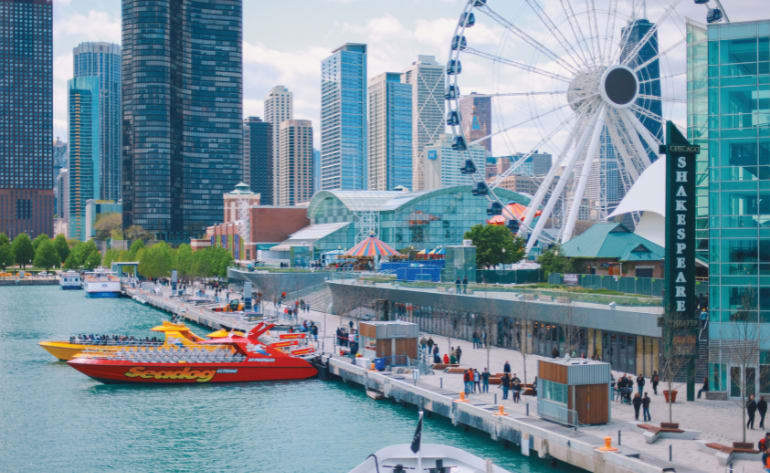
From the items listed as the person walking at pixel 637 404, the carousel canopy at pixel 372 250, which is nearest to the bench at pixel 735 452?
the person walking at pixel 637 404

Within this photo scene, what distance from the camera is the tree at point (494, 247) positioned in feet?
268

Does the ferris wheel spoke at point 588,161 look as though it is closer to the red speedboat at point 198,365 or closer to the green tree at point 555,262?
the green tree at point 555,262

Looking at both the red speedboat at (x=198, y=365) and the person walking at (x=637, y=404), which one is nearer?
the person walking at (x=637, y=404)

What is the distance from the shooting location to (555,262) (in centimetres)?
6912

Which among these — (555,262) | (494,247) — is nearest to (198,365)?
(555,262)

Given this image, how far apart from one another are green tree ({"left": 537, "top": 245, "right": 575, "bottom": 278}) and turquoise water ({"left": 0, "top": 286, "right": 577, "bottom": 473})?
87.2 feet

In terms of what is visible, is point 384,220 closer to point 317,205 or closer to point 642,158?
point 317,205

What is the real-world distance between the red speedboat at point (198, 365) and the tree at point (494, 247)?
34545mm

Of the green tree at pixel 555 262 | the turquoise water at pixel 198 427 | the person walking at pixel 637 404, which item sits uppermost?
the green tree at pixel 555 262

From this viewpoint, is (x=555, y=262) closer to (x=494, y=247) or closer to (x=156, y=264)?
(x=494, y=247)

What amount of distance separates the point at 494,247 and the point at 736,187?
4572 centimetres

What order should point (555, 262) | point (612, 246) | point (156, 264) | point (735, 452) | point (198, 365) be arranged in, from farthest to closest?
point (156, 264), point (612, 246), point (555, 262), point (198, 365), point (735, 452)

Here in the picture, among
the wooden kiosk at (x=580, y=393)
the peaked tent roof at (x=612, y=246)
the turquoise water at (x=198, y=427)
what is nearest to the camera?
the wooden kiosk at (x=580, y=393)

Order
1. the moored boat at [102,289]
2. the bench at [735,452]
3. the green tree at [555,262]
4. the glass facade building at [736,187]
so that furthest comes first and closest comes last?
the moored boat at [102,289] → the green tree at [555,262] → the glass facade building at [736,187] → the bench at [735,452]
